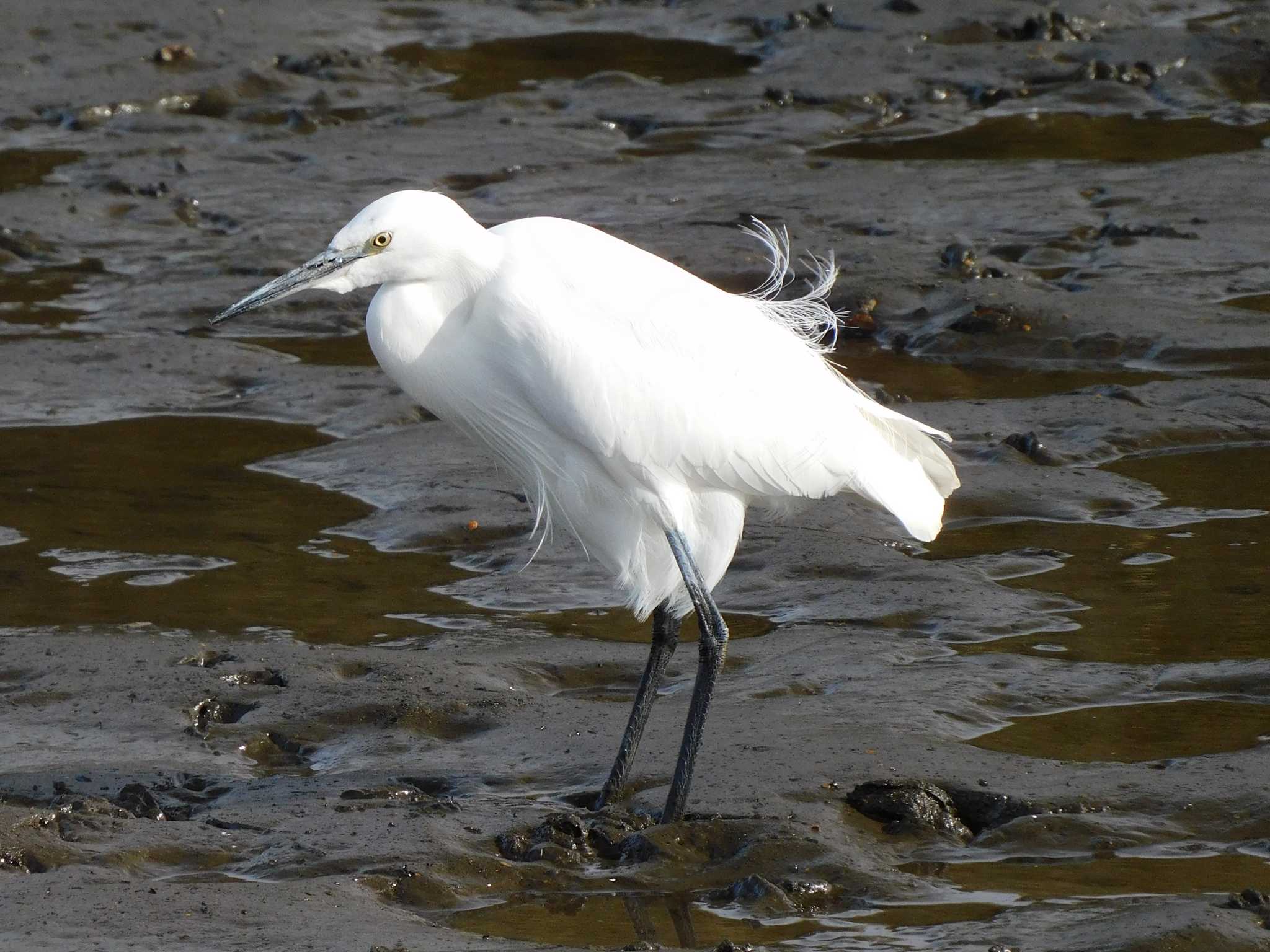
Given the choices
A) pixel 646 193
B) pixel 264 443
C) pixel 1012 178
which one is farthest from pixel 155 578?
pixel 1012 178

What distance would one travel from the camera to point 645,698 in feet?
14.4

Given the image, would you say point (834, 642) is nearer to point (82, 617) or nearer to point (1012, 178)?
point (82, 617)

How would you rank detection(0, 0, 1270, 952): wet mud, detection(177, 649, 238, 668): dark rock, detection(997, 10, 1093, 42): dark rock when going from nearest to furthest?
1. detection(0, 0, 1270, 952): wet mud
2. detection(177, 649, 238, 668): dark rock
3. detection(997, 10, 1093, 42): dark rock

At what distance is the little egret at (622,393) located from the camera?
407 cm

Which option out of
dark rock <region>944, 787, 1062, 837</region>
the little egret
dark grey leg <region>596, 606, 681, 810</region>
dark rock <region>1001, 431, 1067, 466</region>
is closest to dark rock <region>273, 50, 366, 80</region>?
dark rock <region>1001, 431, 1067, 466</region>

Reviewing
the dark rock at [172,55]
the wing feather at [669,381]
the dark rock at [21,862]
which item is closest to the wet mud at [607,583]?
the dark rock at [21,862]

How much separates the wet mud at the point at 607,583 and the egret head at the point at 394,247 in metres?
1.20

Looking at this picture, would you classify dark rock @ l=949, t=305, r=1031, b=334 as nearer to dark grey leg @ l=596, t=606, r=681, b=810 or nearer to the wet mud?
the wet mud

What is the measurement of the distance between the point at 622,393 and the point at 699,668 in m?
0.73

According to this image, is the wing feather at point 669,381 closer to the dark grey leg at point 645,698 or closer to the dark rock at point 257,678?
the dark grey leg at point 645,698

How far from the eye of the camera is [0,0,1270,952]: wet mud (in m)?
3.79

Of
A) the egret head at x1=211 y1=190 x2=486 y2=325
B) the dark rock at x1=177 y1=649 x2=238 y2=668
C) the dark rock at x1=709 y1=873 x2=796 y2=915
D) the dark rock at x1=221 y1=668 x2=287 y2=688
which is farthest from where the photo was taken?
the dark rock at x1=177 y1=649 x2=238 y2=668

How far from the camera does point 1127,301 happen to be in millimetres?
7949

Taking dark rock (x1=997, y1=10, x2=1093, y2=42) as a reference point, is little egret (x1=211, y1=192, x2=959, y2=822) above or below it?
below
